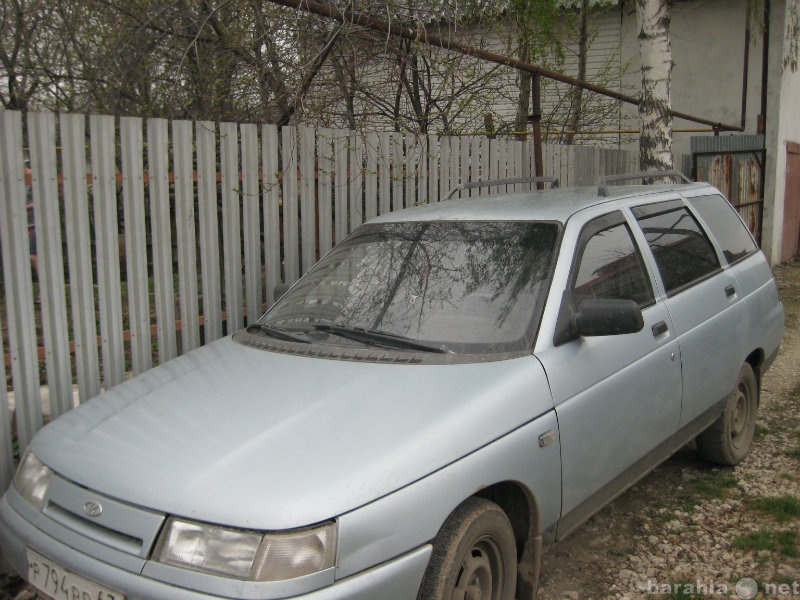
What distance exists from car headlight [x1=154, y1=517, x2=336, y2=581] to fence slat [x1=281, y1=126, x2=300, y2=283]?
3089mm

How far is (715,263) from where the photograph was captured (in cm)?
450

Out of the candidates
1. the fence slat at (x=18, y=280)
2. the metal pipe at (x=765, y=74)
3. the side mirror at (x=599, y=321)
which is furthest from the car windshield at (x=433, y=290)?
the metal pipe at (x=765, y=74)

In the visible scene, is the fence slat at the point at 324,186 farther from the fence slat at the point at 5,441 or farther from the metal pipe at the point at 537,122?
the metal pipe at the point at 537,122

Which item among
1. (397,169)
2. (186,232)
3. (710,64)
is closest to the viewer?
(186,232)

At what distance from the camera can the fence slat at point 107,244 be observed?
158 inches

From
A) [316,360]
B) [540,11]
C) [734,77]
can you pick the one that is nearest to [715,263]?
[316,360]

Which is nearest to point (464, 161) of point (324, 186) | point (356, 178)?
point (356, 178)

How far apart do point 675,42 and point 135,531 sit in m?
13.8

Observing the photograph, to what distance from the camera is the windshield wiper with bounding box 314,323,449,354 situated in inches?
123

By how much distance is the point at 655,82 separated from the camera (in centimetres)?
758

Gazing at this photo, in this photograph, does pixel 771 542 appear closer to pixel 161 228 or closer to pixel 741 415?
pixel 741 415

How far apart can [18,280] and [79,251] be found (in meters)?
0.35

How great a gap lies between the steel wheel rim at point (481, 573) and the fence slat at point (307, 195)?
2984 mm

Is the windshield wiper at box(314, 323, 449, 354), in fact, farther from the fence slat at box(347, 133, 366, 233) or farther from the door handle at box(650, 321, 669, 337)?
the fence slat at box(347, 133, 366, 233)
